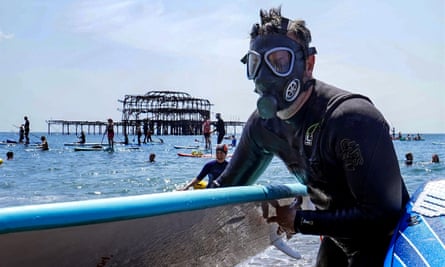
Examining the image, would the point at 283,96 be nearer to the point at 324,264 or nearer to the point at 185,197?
the point at 185,197

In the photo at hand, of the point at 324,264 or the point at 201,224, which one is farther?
the point at 201,224

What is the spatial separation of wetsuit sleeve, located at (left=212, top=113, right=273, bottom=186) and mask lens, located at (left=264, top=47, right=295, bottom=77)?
21.0 inches

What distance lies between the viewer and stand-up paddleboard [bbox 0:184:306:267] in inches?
66.6

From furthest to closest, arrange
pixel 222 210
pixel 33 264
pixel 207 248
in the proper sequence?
pixel 207 248 < pixel 222 210 < pixel 33 264

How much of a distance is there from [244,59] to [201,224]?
32.7 inches

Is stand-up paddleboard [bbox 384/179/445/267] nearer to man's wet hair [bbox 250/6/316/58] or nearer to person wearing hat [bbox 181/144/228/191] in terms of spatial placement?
man's wet hair [bbox 250/6/316/58]

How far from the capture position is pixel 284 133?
7.22ft

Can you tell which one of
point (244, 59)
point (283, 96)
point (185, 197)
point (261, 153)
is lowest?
point (185, 197)

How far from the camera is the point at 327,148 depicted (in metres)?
1.82

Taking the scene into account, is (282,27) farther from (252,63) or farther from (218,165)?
(218,165)

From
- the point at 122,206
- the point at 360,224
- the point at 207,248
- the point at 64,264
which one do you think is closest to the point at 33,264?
the point at 64,264

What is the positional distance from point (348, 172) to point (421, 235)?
1.14ft

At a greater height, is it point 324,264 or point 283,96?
point 283,96

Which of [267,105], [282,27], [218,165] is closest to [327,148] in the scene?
[267,105]
